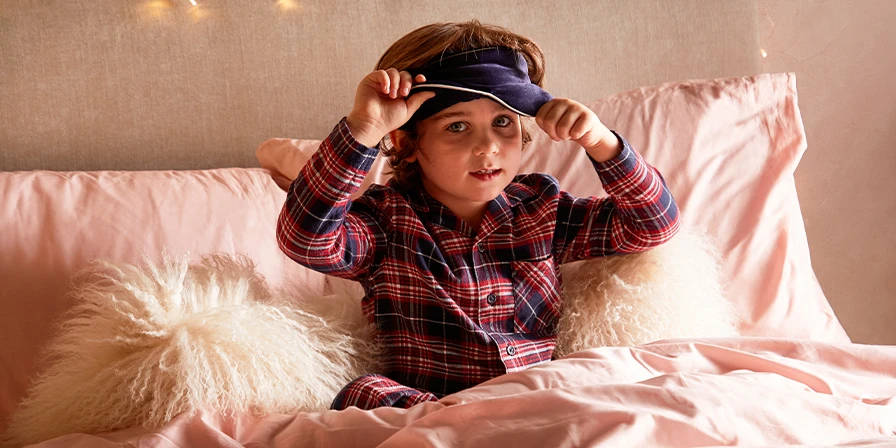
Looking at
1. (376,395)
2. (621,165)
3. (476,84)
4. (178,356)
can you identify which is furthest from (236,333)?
(621,165)

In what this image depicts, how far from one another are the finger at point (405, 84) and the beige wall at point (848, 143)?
4.24 feet

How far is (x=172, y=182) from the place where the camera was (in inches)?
58.9

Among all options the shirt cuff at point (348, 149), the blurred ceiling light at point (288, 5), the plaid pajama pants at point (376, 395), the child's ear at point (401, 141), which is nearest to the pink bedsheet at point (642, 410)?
the plaid pajama pants at point (376, 395)

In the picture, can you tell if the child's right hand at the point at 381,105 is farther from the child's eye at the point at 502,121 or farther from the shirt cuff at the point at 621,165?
the shirt cuff at the point at 621,165

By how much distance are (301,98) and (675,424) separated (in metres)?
1.24

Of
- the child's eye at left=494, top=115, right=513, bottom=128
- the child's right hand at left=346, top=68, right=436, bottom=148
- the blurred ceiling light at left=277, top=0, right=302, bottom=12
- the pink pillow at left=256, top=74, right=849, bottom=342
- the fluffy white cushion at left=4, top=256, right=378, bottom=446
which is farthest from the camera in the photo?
the blurred ceiling light at left=277, top=0, right=302, bottom=12

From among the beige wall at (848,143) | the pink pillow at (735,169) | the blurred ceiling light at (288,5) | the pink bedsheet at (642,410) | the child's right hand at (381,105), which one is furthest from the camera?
the beige wall at (848,143)

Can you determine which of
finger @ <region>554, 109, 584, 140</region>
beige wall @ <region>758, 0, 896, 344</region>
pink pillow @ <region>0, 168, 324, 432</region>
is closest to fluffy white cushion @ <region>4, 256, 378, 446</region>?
pink pillow @ <region>0, 168, 324, 432</region>

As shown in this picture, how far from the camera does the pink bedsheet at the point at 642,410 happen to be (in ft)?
2.58

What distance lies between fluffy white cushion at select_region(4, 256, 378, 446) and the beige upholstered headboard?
50cm

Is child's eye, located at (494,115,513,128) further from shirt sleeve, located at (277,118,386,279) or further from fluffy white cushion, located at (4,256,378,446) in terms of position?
fluffy white cushion, located at (4,256,378,446)

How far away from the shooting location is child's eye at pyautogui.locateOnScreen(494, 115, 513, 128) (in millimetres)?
1256

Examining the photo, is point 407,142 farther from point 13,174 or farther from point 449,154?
point 13,174

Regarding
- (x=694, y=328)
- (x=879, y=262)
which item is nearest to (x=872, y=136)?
(x=879, y=262)
